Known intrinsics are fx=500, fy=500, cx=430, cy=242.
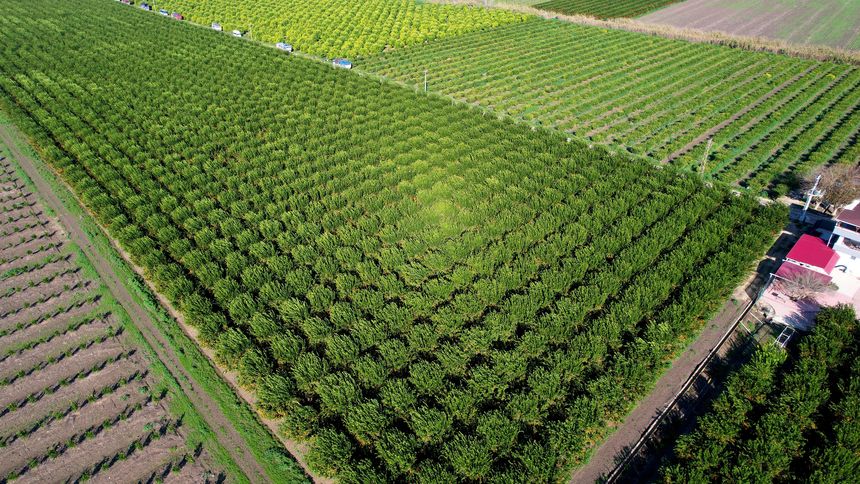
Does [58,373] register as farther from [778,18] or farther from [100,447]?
[778,18]

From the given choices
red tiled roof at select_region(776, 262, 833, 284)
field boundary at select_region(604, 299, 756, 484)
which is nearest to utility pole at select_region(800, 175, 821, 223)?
red tiled roof at select_region(776, 262, 833, 284)

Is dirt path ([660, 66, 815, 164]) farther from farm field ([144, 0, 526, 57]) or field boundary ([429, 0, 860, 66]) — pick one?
farm field ([144, 0, 526, 57])

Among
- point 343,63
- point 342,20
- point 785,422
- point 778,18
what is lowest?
point 785,422

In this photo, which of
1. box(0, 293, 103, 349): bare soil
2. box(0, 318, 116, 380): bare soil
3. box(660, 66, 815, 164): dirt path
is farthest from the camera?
box(660, 66, 815, 164): dirt path

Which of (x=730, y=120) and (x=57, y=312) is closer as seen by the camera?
(x=57, y=312)

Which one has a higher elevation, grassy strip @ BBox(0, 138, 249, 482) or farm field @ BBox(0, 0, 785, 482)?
farm field @ BBox(0, 0, 785, 482)

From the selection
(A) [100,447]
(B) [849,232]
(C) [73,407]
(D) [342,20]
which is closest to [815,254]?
(B) [849,232]

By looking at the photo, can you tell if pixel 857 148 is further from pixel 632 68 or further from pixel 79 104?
pixel 79 104
